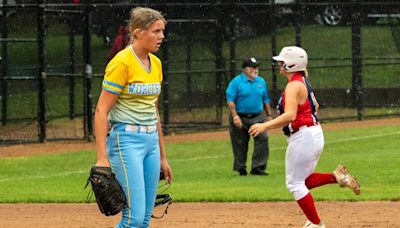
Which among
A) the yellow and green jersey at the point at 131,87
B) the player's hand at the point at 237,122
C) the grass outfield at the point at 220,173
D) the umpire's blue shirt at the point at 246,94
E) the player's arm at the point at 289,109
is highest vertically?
the yellow and green jersey at the point at 131,87

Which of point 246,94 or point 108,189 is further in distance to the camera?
point 246,94

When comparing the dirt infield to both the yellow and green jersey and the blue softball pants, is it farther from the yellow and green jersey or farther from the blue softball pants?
the yellow and green jersey

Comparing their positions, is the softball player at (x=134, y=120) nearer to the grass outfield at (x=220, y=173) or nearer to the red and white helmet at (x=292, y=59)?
the red and white helmet at (x=292, y=59)

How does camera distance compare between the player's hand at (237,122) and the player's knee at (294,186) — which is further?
the player's hand at (237,122)

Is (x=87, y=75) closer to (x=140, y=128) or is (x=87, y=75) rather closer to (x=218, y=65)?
(x=218, y=65)

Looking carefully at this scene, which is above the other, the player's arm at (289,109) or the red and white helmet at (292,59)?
the red and white helmet at (292,59)

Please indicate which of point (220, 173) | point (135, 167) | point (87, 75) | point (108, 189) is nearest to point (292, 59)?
point (135, 167)

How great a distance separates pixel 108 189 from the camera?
712 centimetres

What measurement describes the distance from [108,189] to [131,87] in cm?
74

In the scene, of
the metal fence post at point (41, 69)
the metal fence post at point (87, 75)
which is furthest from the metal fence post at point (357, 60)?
the metal fence post at point (41, 69)

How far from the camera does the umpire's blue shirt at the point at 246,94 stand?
15898 mm

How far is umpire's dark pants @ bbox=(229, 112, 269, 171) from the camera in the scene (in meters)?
15.8

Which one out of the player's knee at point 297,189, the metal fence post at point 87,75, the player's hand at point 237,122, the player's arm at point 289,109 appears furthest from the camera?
the metal fence post at point 87,75

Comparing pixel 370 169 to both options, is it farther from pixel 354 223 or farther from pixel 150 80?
pixel 150 80
